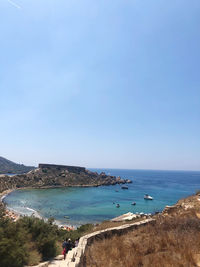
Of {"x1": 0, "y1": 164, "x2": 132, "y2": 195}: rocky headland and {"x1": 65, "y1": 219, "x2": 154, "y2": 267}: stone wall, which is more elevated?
{"x1": 65, "y1": 219, "x2": 154, "y2": 267}: stone wall

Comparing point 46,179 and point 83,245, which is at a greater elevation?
point 83,245

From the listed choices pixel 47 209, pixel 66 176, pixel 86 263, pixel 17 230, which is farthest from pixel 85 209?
pixel 66 176

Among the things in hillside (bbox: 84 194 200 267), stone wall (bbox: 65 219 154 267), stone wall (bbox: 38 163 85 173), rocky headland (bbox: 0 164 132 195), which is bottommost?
rocky headland (bbox: 0 164 132 195)

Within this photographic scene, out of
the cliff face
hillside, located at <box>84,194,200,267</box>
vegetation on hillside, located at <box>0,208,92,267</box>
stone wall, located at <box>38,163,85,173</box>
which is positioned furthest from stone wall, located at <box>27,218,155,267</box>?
stone wall, located at <box>38,163,85,173</box>

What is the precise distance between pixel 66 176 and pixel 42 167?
19.5 m

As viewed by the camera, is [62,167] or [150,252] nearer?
[150,252]

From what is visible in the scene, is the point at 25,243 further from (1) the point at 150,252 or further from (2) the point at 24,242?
(1) the point at 150,252

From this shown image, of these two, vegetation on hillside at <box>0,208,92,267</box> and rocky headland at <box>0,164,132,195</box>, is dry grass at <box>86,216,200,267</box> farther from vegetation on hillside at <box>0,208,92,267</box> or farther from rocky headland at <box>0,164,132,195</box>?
rocky headland at <box>0,164,132,195</box>

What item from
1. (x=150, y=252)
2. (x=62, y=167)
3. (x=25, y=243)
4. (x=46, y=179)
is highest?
(x=150, y=252)

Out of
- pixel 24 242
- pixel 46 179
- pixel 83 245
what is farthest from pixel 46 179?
pixel 83 245

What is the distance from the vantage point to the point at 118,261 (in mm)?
5508

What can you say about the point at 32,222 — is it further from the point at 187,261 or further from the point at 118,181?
the point at 118,181

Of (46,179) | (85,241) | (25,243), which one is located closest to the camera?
(85,241)

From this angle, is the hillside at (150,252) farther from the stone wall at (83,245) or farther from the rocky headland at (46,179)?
the rocky headland at (46,179)
